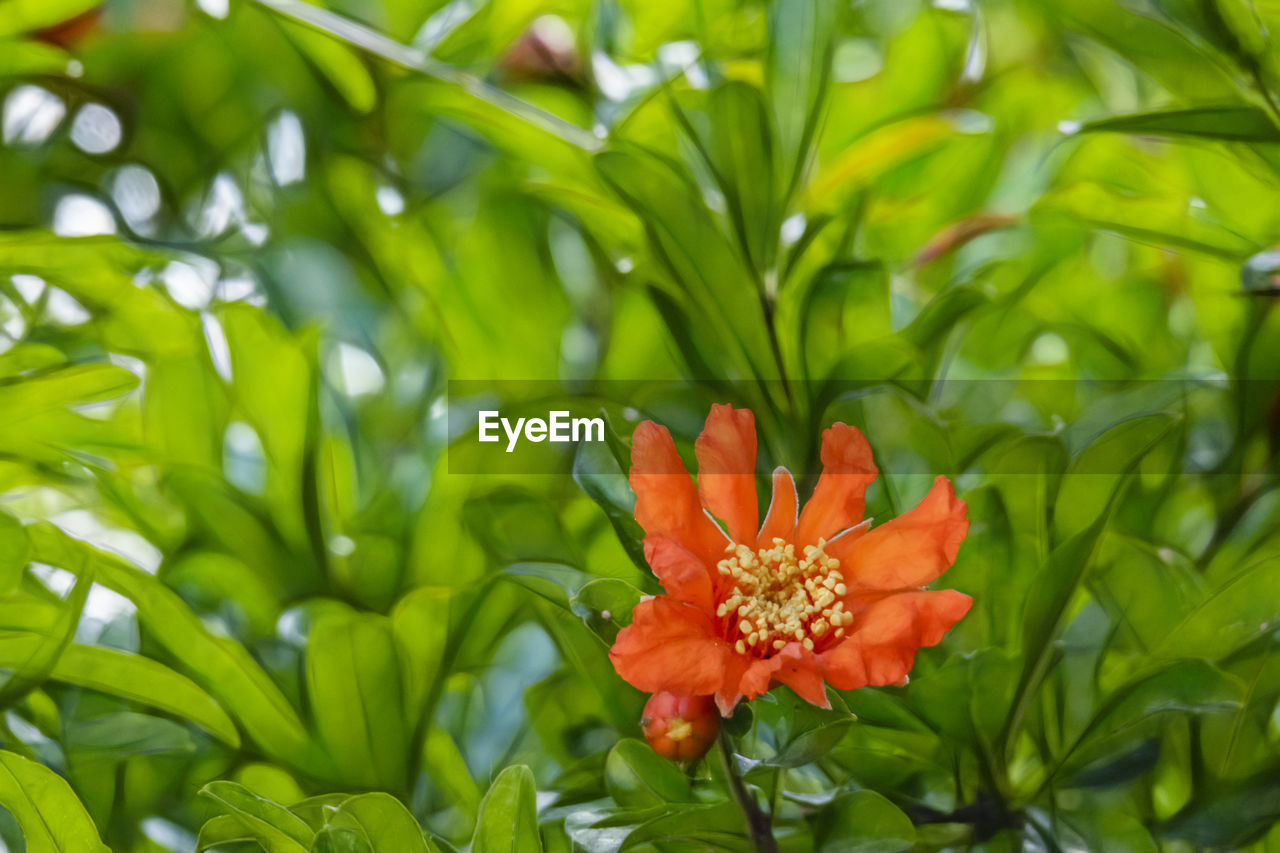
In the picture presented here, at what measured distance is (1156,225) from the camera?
477mm

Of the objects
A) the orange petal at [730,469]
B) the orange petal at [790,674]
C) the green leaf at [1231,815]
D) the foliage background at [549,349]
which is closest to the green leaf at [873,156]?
the foliage background at [549,349]

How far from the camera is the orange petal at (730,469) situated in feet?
1.41

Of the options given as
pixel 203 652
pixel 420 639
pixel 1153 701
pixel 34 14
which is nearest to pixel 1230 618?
pixel 1153 701

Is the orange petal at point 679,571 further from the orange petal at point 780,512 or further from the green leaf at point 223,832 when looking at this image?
the green leaf at point 223,832

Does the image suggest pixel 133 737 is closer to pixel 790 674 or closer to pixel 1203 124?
pixel 790 674

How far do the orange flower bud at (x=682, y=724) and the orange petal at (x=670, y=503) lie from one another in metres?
0.06

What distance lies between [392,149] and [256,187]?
0.07 metres

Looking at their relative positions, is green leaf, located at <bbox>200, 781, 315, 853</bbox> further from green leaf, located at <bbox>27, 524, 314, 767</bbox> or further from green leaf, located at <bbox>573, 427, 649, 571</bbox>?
green leaf, located at <bbox>573, 427, 649, 571</bbox>

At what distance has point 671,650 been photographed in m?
0.40

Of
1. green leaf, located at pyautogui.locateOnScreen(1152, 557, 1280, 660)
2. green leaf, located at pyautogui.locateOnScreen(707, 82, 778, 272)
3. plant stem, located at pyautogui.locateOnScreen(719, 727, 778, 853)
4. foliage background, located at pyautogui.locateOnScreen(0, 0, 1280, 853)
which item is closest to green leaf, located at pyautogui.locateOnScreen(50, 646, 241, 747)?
foliage background, located at pyautogui.locateOnScreen(0, 0, 1280, 853)

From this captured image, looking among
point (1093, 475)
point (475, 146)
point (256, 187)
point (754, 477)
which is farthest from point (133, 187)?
point (1093, 475)

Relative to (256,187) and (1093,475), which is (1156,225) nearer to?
(1093,475)

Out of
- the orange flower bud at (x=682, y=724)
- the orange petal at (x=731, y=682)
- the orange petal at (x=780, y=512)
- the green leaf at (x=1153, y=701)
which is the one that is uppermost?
the orange petal at (x=780, y=512)

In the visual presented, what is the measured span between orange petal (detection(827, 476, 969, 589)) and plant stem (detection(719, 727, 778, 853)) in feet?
0.32
